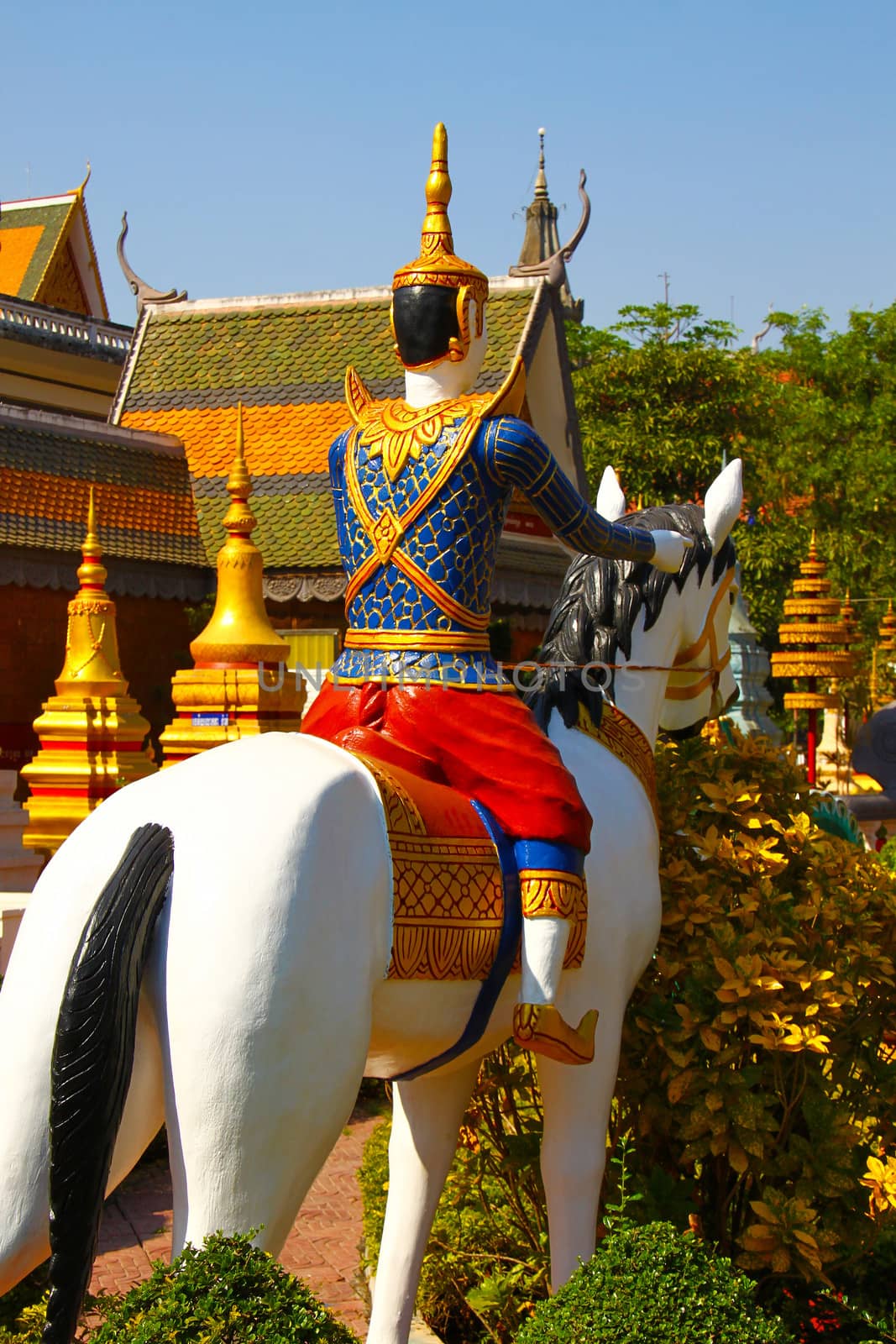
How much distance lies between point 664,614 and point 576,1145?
5.10 ft

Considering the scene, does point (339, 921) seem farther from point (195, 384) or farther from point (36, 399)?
point (36, 399)

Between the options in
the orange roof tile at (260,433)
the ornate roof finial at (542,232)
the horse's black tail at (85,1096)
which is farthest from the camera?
the ornate roof finial at (542,232)

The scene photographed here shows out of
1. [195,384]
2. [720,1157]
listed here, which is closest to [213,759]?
[720,1157]

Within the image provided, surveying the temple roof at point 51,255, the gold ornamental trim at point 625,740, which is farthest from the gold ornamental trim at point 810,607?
the gold ornamental trim at point 625,740

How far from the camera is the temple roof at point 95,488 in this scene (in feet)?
37.5

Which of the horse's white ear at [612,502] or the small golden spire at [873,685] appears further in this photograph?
the small golden spire at [873,685]

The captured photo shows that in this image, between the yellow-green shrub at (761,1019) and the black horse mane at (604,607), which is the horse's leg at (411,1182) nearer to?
the yellow-green shrub at (761,1019)

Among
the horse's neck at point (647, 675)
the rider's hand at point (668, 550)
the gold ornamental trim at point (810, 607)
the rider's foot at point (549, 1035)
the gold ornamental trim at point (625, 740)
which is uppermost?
the gold ornamental trim at point (810, 607)

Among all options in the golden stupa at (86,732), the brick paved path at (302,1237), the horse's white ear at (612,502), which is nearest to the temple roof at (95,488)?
the golden stupa at (86,732)

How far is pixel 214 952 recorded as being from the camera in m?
2.74

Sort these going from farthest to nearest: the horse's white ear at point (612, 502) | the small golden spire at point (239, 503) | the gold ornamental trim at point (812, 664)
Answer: the gold ornamental trim at point (812, 664), the small golden spire at point (239, 503), the horse's white ear at point (612, 502)

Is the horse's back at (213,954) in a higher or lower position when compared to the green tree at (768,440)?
lower

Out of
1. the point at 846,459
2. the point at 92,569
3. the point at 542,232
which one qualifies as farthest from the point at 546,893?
the point at 542,232

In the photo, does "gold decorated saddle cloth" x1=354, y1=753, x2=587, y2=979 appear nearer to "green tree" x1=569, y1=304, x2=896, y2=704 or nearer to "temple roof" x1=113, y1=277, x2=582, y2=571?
"temple roof" x1=113, y1=277, x2=582, y2=571
